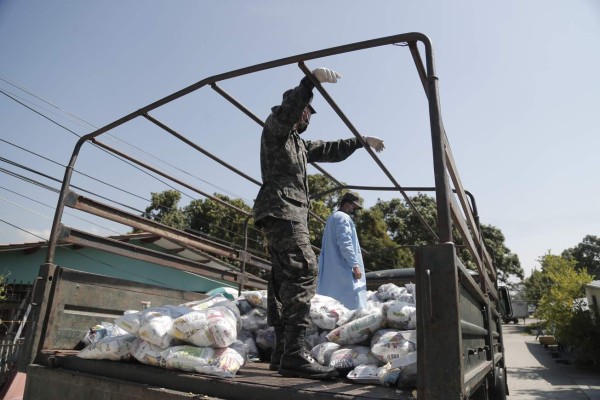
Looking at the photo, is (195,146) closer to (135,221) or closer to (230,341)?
(135,221)

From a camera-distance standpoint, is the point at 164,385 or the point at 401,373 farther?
the point at 164,385

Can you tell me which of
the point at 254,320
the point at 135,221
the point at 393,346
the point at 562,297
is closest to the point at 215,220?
the point at 562,297

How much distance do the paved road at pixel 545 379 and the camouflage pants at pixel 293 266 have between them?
27.8 feet

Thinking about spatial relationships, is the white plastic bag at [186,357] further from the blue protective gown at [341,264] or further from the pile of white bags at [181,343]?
the blue protective gown at [341,264]

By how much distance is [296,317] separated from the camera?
1946 mm

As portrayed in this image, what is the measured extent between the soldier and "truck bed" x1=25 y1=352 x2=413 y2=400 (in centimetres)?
13

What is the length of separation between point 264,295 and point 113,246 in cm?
112

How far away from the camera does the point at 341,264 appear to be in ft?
11.9

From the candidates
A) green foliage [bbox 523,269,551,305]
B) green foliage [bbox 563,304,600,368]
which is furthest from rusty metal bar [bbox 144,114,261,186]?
green foliage [bbox 523,269,551,305]

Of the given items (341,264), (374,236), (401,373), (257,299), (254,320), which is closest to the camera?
(401,373)

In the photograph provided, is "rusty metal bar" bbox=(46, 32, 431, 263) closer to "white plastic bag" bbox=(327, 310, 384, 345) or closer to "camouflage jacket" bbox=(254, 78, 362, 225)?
"camouflage jacket" bbox=(254, 78, 362, 225)

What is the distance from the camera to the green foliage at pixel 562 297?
46.0ft

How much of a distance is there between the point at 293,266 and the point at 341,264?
5.48 ft

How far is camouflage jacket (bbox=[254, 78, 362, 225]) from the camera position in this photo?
2045mm
